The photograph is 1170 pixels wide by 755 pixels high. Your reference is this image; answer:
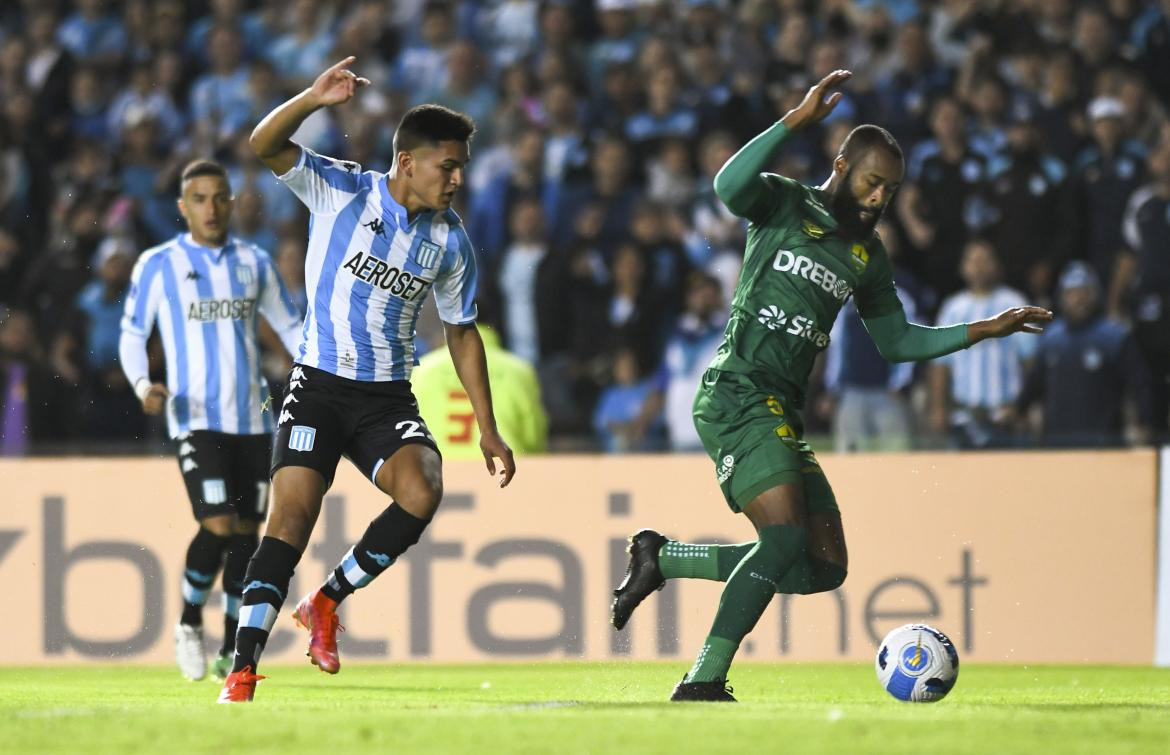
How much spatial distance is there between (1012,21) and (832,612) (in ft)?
19.5

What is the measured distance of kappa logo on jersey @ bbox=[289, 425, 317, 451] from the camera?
723cm

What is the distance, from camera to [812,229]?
7531mm

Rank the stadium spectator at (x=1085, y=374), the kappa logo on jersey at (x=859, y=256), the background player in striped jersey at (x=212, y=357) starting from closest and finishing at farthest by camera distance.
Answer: the kappa logo on jersey at (x=859, y=256)
the background player in striped jersey at (x=212, y=357)
the stadium spectator at (x=1085, y=374)

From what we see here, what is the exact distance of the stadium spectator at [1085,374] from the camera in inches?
488

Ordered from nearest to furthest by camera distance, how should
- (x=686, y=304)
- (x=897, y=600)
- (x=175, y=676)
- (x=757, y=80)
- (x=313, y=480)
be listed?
(x=313, y=480), (x=175, y=676), (x=897, y=600), (x=686, y=304), (x=757, y=80)

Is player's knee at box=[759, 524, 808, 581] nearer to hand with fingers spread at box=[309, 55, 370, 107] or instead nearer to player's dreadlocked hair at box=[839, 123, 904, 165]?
player's dreadlocked hair at box=[839, 123, 904, 165]

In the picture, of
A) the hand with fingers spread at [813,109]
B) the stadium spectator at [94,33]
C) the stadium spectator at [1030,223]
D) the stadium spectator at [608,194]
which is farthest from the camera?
the stadium spectator at [94,33]

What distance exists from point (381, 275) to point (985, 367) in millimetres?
6326

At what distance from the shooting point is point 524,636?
11.1 metres

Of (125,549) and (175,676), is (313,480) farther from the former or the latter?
(125,549)

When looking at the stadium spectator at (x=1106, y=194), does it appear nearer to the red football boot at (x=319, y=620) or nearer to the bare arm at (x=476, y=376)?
the bare arm at (x=476, y=376)

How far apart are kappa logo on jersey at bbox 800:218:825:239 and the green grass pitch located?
1832 mm

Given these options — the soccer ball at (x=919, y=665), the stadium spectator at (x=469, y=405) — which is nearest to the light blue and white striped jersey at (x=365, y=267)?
the soccer ball at (x=919, y=665)

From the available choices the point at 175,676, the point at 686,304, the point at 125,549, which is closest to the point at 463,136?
the point at 175,676
